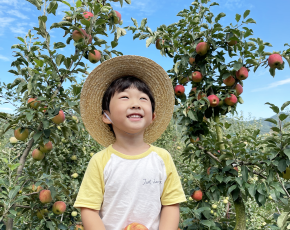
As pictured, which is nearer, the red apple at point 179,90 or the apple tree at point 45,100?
the apple tree at point 45,100

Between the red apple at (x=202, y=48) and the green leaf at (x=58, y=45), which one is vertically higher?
the red apple at (x=202, y=48)

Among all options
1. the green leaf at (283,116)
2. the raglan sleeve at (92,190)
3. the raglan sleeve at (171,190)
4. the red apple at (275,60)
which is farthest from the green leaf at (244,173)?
the raglan sleeve at (92,190)

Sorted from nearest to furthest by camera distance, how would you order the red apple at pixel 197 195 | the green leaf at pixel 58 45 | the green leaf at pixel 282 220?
the green leaf at pixel 282 220, the green leaf at pixel 58 45, the red apple at pixel 197 195

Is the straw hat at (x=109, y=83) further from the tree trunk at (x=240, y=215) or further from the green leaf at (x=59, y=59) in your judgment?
the tree trunk at (x=240, y=215)

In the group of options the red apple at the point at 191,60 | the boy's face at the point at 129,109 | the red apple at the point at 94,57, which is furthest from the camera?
the red apple at the point at 191,60

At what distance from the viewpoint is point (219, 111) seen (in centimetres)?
244

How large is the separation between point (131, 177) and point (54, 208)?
1098mm

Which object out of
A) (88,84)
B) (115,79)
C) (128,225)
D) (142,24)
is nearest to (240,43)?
(142,24)

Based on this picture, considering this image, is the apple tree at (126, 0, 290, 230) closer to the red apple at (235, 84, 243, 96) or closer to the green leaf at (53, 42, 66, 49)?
the red apple at (235, 84, 243, 96)

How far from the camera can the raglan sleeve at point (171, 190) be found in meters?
1.25

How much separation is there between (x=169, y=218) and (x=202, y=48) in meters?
1.61

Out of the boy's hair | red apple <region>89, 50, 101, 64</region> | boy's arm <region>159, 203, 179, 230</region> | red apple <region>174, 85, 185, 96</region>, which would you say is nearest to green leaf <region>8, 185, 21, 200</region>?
the boy's hair

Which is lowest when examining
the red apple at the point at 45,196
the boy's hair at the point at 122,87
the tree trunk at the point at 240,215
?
the tree trunk at the point at 240,215

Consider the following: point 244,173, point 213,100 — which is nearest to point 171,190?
point 244,173
